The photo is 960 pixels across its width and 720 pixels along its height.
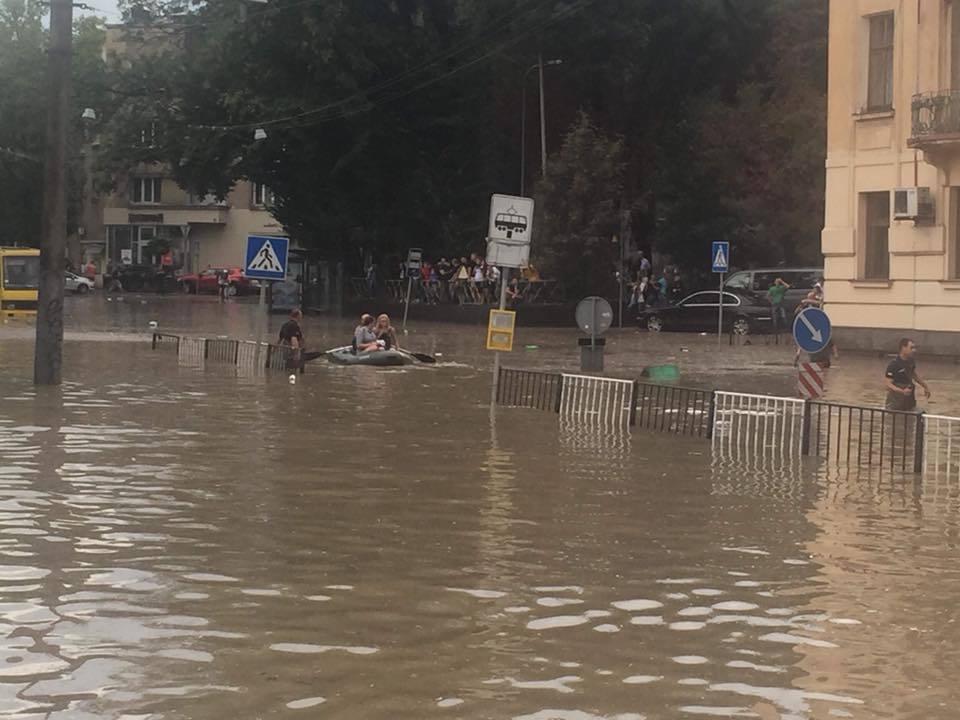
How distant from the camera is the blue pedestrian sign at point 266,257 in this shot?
90.8 ft

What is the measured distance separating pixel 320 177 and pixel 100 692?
55636mm

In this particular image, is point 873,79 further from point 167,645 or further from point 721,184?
point 167,645

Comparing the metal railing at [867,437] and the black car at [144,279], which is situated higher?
the black car at [144,279]

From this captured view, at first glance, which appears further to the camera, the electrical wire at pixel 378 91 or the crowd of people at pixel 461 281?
the crowd of people at pixel 461 281

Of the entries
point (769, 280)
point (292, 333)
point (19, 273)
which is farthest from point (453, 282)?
point (292, 333)

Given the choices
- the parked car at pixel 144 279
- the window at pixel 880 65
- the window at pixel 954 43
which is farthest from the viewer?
the parked car at pixel 144 279

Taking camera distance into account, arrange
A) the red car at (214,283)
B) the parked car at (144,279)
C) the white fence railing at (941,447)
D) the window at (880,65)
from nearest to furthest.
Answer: the white fence railing at (941,447) < the window at (880,65) < the red car at (214,283) < the parked car at (144,279)

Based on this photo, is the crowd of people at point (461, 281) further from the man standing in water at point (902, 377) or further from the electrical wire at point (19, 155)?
the man standing in water at point (902, 377)

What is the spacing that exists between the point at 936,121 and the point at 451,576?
2997cm

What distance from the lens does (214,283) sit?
3607 inches

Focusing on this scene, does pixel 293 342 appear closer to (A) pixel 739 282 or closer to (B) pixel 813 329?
(B) pixel 813 329

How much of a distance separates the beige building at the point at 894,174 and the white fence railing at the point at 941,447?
2118cm

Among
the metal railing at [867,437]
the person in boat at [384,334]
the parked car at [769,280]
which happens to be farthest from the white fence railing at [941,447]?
the parked car at [769,280]

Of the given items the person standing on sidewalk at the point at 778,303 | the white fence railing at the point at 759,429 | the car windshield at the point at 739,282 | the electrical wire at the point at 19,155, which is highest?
the electrical wire at the point at 19,155
